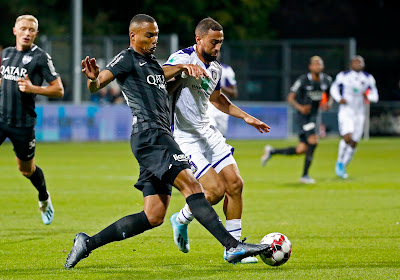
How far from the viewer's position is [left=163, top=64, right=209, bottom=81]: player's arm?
700 centimetres

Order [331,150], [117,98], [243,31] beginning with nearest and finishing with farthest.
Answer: [331,150] → [117,98] → [243,31]

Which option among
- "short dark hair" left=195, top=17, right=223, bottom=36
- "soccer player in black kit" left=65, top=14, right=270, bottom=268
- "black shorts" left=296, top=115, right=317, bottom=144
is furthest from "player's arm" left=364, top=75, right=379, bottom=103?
"soccer player in black kit" left=65, top=14, right=270, bottom=268

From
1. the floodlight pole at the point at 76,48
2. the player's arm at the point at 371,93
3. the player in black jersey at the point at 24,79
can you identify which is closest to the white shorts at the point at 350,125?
the player's arm at the point at 371,93

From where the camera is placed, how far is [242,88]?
106 feet

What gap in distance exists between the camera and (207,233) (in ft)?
30.8

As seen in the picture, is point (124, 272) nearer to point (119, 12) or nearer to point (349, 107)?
point (349, 107)

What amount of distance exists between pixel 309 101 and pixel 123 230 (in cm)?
955

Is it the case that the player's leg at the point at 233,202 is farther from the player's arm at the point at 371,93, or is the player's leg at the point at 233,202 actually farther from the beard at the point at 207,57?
the player's arm at the point at 371,93

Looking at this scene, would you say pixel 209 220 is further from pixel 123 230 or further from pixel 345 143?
pixel 345 143

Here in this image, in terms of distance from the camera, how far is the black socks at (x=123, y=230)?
6.95 metres

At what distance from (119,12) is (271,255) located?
36571 mm

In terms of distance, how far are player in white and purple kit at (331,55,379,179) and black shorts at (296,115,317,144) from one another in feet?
Answer: 4.28

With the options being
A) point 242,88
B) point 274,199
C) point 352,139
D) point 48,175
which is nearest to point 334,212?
point 274,199

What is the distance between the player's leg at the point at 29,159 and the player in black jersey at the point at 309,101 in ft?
22.0
